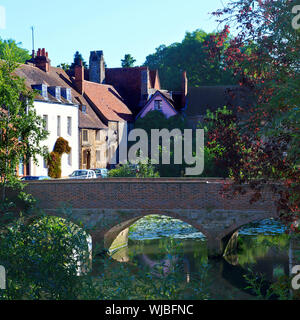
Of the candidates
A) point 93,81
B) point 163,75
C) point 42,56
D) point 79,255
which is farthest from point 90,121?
point 79,255

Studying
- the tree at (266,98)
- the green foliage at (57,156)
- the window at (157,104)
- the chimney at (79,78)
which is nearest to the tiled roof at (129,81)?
the window at (157,104)

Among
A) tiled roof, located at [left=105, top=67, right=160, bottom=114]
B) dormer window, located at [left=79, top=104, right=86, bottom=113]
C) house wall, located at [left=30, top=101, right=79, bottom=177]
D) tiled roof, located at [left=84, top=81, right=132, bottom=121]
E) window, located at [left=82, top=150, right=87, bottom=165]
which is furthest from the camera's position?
Answer: tiled roof, located at [left=105, top=67, right=160, bottom=114]

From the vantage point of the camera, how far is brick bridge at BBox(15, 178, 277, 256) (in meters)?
25.0

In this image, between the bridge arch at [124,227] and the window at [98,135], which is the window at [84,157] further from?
the bridge arch at [124,227]

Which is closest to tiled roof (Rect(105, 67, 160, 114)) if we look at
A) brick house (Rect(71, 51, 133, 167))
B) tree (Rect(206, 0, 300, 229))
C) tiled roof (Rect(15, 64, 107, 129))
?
brick house (Rect(71, 51, 133, 167))

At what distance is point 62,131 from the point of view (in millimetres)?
41312

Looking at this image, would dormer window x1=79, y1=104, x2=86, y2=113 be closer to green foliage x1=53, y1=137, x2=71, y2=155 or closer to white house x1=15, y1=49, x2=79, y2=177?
white house x1=15, y1=49, x2=79, y2=177

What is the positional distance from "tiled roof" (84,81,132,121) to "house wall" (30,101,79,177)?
5407 millimetres

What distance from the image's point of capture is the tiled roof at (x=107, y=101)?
48594 millimetres

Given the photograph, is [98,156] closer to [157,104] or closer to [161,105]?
[157,104]

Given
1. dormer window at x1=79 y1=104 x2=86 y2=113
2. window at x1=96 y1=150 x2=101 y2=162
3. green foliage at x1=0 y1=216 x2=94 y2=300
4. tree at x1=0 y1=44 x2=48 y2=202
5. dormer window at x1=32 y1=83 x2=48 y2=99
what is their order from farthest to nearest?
window at x1=96 y1=150 x2=101 y2=162
dormer window at x1=79 y1=104 x2=86 y2=113
dormer window at x1=32 y1=83 x2=48 y2=99
tree at x1=0 y1=44 x2=48 y2=202
green foliage at x1=0 y1=216 x2=94 y2=300
